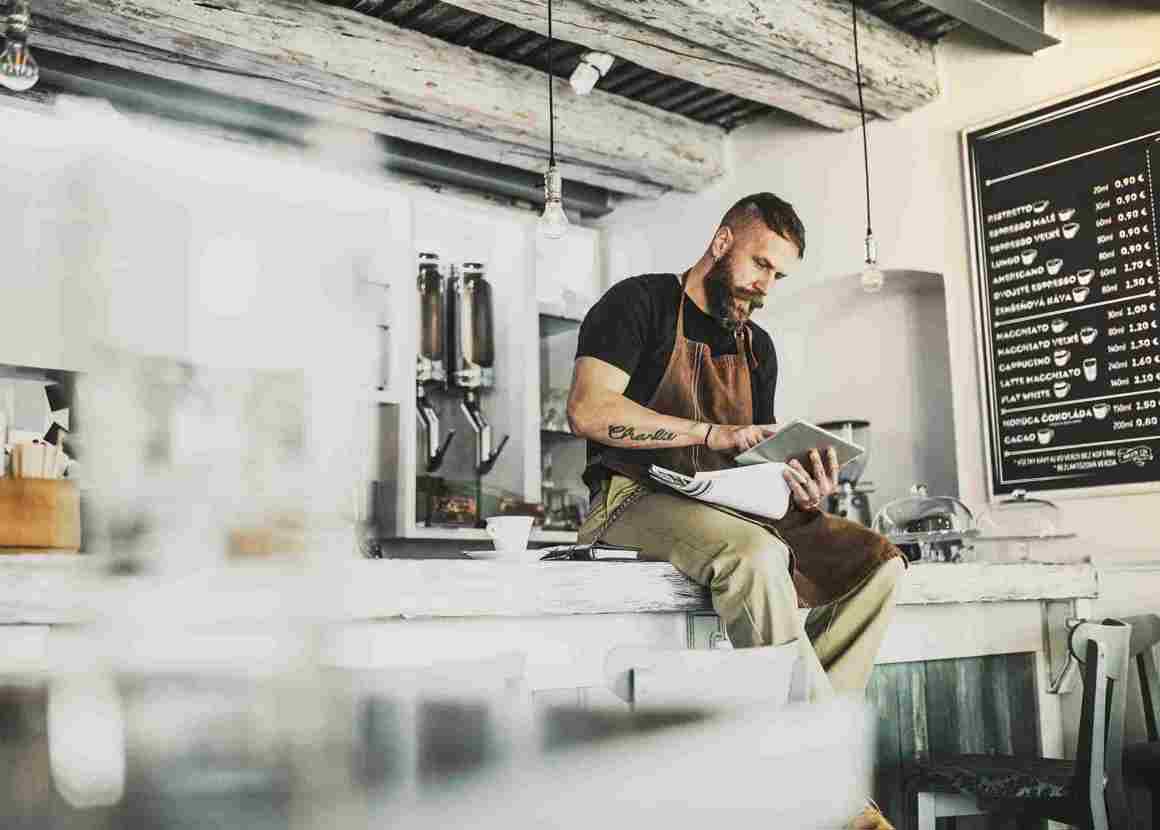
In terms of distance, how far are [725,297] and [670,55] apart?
5.00 ft

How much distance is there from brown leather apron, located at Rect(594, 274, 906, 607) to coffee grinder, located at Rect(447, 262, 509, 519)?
220cm

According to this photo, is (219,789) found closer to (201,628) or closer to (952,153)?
(201,628)

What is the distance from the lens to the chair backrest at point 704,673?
0.69m

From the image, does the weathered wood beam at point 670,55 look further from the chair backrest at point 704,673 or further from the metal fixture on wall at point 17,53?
the chair backrest at point 704,673

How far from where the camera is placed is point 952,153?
165 inches

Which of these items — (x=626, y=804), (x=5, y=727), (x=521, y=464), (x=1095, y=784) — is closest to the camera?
(x=626, y=804)

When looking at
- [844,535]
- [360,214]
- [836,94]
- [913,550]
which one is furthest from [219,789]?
[836,94]

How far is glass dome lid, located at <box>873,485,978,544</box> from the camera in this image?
329 centimetres

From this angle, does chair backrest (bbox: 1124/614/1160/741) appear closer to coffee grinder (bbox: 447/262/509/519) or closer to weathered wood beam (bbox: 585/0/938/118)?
weathered wood beam (bbox: 585/0/938/118)

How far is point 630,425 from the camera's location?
7.79ft

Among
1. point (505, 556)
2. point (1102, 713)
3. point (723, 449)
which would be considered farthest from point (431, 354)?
point (1102, 713)

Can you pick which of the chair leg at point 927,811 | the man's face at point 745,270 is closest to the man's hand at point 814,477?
the man's face at point 745,270

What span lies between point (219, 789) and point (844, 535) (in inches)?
83.1

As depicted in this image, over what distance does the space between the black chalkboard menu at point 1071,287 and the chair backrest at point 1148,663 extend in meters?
0.66
